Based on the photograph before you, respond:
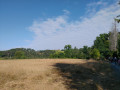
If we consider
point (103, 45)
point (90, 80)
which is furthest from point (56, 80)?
point (103, 45)

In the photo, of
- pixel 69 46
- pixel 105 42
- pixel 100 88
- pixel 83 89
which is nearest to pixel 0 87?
pixel 83 89

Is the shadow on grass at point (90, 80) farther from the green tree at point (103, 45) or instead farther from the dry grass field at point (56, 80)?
the green tree at point (103, 45)

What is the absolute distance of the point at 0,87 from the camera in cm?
755

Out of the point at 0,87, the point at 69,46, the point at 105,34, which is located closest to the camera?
the point at 0,87

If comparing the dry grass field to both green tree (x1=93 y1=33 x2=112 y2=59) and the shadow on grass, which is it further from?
green tree (x1=93 y1=33 x2=112 y2=59)

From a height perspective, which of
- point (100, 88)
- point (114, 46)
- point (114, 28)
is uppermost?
point (114, 28)

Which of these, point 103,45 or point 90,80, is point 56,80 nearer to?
point 90,80

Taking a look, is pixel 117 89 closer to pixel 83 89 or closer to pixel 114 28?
pixel 83 89

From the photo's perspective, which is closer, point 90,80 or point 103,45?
point 90,80

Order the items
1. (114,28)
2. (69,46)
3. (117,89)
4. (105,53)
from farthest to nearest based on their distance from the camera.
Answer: (69,46) < (105,53) < (114,28) < (117,89)

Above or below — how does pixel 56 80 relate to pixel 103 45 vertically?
below

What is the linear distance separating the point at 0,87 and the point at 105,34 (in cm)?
4802

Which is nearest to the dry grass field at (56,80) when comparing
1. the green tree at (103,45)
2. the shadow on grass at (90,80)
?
the shadow on grass at (90,80)

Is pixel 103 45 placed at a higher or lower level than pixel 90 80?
higher
